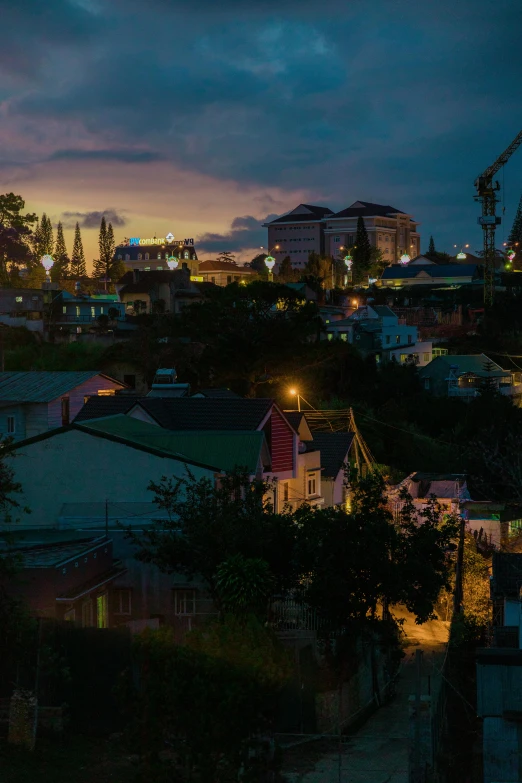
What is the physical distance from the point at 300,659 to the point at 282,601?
57.8 inches

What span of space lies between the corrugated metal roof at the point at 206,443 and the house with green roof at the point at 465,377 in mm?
47759

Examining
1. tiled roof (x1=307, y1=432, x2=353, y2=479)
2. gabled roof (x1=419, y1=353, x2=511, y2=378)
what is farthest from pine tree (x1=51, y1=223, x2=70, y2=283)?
tiled roof (x1=307, y1=432, x2=353, y2=479)

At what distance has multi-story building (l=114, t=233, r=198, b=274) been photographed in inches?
6368

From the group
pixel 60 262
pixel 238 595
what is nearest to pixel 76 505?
pixel 238 595

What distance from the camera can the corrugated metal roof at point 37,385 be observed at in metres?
45.2

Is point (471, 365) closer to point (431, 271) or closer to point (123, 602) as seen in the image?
point (431, 271)

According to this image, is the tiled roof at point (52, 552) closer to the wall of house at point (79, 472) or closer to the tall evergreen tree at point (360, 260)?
the wall of house at point (79, 472)

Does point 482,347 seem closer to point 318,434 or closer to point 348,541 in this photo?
point 318,434

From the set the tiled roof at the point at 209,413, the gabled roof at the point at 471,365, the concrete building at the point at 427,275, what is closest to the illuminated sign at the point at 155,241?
A: the concrete building at the point at 427,275

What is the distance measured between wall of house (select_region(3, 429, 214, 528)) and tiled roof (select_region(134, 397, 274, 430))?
6338 millimetres

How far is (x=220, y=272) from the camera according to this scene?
158250 mm

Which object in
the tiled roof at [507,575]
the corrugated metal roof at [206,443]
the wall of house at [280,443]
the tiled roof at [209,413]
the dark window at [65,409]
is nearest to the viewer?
the tiled roof at [507,575]

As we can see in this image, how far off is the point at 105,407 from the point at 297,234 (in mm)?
165724

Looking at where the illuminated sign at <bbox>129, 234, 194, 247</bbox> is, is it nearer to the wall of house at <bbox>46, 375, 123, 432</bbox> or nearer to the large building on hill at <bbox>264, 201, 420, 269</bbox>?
the large building on hill at <bbox>264, 201, 420, 269</bbox>
